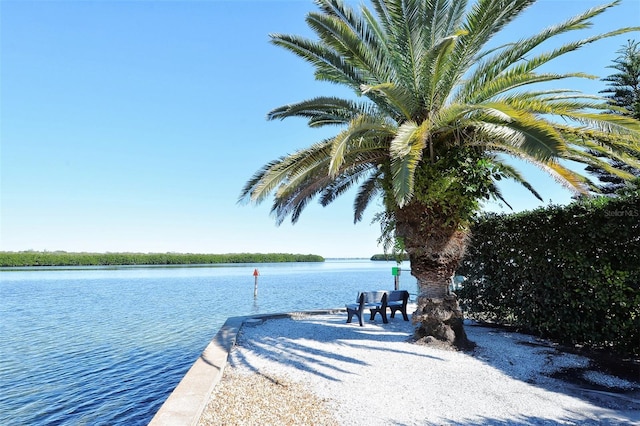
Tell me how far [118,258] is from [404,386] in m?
92.4

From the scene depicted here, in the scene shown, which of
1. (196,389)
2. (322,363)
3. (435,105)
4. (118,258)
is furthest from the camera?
(118,258)

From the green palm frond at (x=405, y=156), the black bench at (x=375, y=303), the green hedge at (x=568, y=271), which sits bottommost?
the black bench at (x=375, y=303)

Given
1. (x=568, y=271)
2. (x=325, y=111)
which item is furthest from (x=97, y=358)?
(x=568, y=271)

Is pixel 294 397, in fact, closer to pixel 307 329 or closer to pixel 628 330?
pixel 307 329

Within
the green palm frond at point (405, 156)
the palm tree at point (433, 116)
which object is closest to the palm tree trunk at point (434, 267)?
the palm tree at point (433, 116)

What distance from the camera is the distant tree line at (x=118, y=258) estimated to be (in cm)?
6850

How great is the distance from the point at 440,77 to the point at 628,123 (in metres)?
2.81

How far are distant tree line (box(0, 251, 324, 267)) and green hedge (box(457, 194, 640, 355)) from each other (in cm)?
8517

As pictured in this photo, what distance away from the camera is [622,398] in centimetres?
440

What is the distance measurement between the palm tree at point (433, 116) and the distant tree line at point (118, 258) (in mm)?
83612

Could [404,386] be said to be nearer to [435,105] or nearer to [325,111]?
[435,105]

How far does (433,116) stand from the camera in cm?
637

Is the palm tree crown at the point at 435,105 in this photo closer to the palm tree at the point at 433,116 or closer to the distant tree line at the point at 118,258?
the palm tree at the point at 433,116

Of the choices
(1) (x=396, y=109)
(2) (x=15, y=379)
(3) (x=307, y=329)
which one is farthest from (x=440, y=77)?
(2) (x=15, y=379)
